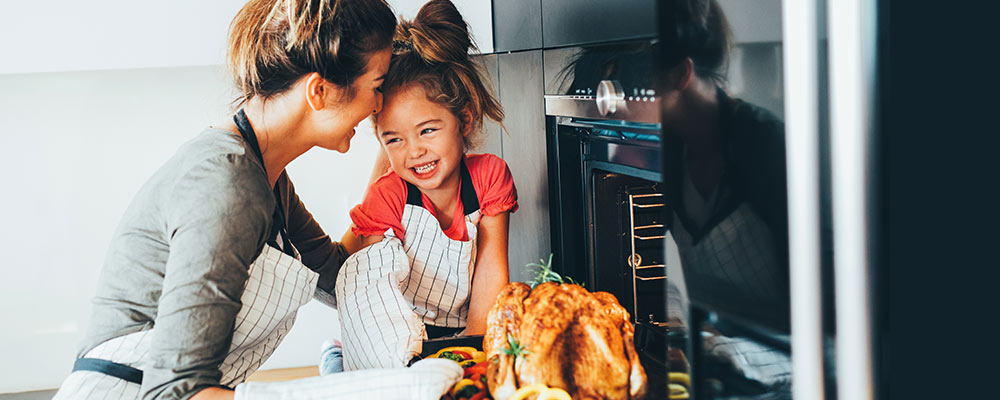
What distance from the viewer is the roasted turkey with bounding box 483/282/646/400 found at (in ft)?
3.22

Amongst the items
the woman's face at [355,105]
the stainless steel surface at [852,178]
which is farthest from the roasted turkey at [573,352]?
the woman's face at [355,105]

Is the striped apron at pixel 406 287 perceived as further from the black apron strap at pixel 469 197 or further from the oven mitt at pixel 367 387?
the oven mitt at pixel 367 387

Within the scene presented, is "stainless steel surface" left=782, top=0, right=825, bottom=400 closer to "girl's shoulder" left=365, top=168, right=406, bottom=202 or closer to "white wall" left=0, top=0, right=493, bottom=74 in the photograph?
"girl's shoulder" left=365, top=168, right=406, bottom=202

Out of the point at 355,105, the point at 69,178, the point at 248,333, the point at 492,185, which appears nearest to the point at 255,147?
the point at 355,105

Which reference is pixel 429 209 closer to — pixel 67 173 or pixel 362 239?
pixel 362 239

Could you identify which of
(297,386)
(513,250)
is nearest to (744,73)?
(297,386)

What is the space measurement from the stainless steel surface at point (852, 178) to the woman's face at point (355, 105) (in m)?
0.81

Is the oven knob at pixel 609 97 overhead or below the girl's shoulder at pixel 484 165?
overhead

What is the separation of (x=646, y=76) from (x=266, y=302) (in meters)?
0.67

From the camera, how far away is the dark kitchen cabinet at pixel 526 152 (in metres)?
1.54

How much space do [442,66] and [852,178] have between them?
37.7 inches

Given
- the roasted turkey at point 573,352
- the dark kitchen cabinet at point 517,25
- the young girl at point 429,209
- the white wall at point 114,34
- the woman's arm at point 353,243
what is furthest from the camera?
the white wall at point 114,34

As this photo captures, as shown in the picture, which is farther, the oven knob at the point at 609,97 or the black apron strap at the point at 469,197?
the black apron strap at the point at 469,197

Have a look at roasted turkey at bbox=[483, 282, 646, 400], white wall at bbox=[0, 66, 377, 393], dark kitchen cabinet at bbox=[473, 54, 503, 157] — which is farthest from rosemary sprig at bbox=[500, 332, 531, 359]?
white wall at bbox=[0, 66, 377, 393]
